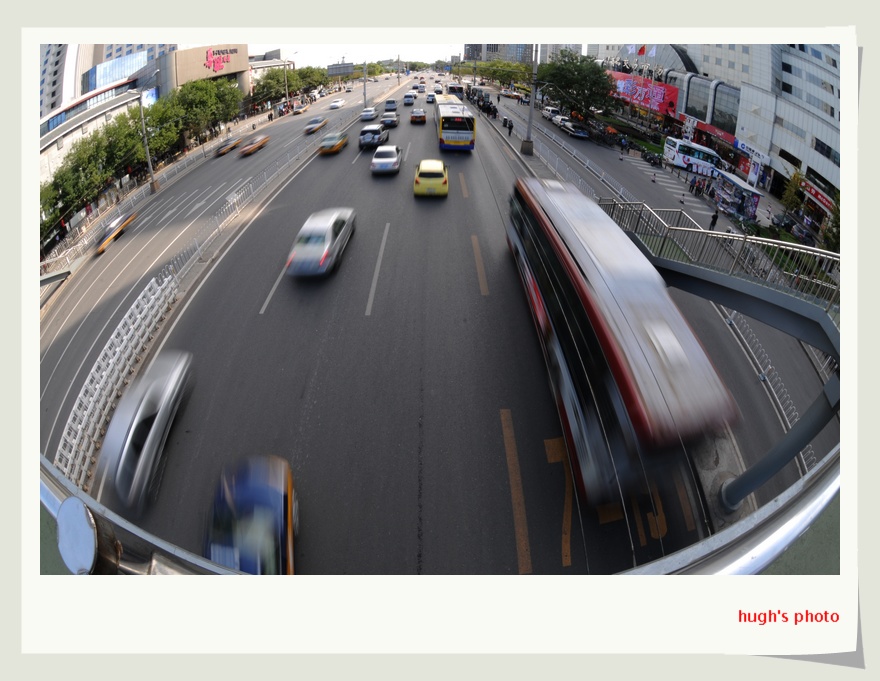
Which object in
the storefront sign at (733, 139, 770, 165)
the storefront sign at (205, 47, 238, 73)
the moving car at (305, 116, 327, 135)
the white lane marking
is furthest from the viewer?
the moving car at (305, 116, 327, 135)

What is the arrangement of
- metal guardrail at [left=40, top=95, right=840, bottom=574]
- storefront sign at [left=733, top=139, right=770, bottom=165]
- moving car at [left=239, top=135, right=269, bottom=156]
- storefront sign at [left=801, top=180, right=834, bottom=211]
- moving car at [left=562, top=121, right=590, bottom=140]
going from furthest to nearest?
moving car at [left=562, top=121, right=590, bottom=140]
moving car at [left=239, top=135, right=269, bottom=156]
storefront sign at [left=733, top=139, right=770, bottom=165]
storefront sign at [left=801, top=180, right=834, bottom=211]
metal guardrail at [left=40, top=95, right=840, bottom=574]

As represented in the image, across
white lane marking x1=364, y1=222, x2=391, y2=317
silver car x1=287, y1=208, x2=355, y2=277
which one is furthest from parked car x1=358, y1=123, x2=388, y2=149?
silver car x1=287, y1=208, x2=355, y2=277

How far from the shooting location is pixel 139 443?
754cm

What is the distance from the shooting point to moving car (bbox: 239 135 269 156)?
3362 cm

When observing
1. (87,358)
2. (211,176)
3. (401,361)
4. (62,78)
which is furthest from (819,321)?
(211,176)

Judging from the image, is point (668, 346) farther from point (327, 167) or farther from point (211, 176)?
point (211, 176)

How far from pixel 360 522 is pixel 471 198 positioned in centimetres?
1702

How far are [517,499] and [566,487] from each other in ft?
3.21

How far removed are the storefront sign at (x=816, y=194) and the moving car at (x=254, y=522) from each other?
20.8 metres

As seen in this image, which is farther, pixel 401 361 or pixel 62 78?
pixel 401 361

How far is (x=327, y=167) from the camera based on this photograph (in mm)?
25953

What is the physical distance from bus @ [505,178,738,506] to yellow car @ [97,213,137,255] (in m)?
16.2

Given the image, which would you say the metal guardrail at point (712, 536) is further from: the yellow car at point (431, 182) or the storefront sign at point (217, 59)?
the storefront sign at point (217, 59)

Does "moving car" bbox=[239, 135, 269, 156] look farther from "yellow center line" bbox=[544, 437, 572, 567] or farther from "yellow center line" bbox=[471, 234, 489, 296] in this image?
"yellow center line" bbox=[544, 437, 572, 567]
